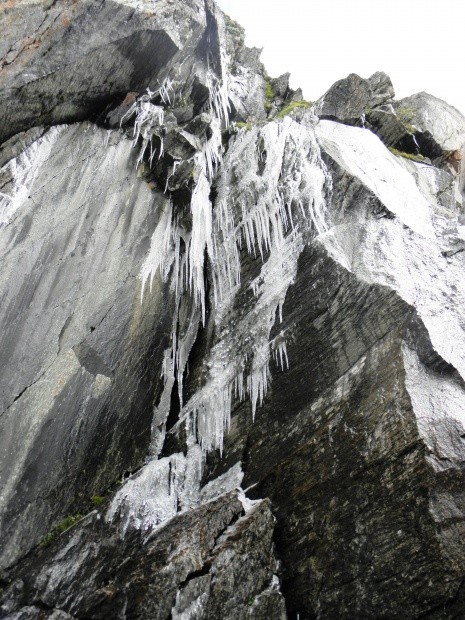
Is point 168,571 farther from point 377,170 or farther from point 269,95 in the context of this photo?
point 269,95

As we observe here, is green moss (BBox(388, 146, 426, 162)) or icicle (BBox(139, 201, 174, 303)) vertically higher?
icicle (BBox(139, 201, 174, 303))

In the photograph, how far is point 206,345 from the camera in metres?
9.15

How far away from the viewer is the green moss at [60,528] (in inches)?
305

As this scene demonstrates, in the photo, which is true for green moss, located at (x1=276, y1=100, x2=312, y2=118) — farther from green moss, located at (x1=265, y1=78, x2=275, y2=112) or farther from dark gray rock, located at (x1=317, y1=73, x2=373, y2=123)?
green moss, located at (x1=265, y1=78, x2=275, y2=112)

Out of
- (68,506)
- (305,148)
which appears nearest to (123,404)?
(68,506)

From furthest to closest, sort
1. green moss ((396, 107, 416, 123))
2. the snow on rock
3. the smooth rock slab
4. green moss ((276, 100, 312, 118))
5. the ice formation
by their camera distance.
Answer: green moss ((396, 107, 416, 123)), green moss ((276, 100, 312, 118)), the ice formation, the snow on rock, the smooth rock slab

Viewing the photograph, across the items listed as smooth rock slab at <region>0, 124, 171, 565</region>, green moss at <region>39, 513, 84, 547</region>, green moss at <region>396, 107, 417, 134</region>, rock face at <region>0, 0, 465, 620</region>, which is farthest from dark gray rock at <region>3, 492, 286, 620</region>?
green moss at <region>396, 107, 417, 134</region>

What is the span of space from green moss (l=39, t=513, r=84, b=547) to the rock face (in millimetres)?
26

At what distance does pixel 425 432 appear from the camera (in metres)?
5.80

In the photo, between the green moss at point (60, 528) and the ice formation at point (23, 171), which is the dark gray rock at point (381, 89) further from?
the green moss at point (60, 528)

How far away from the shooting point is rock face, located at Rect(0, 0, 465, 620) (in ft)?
19.4

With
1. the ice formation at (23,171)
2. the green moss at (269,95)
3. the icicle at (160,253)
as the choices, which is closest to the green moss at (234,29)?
the green moss at (269,95)

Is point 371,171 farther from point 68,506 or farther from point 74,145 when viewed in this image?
point 68,506

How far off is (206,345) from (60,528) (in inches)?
139
